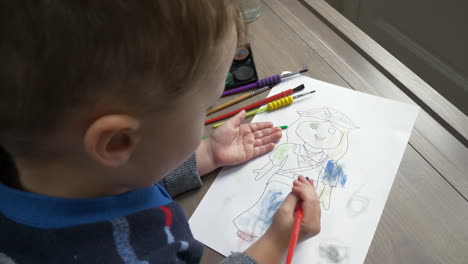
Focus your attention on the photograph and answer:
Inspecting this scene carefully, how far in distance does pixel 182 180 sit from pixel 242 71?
10.8 inches

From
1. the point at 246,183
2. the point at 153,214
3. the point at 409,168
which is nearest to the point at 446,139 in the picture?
the point at 409,168

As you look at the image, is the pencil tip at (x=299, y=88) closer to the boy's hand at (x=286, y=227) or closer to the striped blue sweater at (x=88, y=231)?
the boy's hand at (x=286, y=227)

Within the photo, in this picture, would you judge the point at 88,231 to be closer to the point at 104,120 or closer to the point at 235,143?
the point at 104,120

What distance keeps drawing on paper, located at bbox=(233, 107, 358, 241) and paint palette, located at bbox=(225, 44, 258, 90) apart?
13cm

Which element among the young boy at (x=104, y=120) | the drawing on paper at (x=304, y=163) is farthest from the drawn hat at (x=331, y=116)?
the young boy at (x=104, y=120)

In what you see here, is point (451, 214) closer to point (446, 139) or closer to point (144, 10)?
point (446, 139)

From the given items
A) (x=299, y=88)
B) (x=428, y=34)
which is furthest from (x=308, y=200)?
(x=428, y=34)

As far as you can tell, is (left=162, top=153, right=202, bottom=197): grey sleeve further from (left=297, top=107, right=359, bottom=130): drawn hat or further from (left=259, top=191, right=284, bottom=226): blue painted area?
(left=297, top=107, right=359, bottom=130): drawn hat

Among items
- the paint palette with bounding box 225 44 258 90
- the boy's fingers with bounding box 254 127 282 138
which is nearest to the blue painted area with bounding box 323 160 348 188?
the boy's fingers with bounding box 254 127 282 138

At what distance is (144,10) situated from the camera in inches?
8.4

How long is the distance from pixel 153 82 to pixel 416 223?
0.41 meters

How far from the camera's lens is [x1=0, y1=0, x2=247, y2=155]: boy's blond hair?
20cm

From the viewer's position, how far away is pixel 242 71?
2.19 ft

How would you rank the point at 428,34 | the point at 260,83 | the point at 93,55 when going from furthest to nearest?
the point at 428,34, the point at 260,83, the point at 93,55
